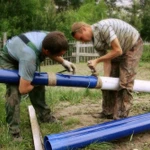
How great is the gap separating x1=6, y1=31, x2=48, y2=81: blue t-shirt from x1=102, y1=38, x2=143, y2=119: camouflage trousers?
1.36 meters

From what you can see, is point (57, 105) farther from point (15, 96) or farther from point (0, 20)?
point (0, 20)

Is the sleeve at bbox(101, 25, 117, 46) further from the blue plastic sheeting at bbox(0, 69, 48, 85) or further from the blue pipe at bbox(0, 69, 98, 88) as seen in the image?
the blue plastic sheeting at bbox(0, 69, 48, 85)

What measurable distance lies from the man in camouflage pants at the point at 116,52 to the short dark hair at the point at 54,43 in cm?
62

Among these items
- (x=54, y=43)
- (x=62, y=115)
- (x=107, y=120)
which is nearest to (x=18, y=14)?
(x=62, y=115)

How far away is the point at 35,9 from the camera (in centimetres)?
1928

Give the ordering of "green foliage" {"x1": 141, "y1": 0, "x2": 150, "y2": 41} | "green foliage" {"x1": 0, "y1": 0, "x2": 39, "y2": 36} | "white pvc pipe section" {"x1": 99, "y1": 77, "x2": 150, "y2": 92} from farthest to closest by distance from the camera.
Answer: "green foliage" {"x1": 141, "y1": 0, "x2": 150, "y2": 41} < "green foliage" {"x1": 0, "y1": 0, "x2": 39, "y2": 36} < "white pvc pipe section" {"x1": 99, "y1": 77, "x2": 150, "y2": 92}

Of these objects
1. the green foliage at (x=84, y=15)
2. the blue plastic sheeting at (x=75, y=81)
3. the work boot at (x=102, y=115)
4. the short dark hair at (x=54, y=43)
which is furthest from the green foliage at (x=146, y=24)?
the short dark hair at (x=54, y=43)

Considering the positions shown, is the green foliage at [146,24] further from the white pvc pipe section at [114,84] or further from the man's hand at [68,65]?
the man's hand at [68,65]

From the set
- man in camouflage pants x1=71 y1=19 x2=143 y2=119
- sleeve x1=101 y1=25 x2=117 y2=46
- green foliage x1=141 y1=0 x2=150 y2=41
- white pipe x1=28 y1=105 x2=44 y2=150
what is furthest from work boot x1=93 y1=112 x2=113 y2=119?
green foliage x1=141 y1=0 x2=150 y2=41

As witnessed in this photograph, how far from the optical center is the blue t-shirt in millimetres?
4031

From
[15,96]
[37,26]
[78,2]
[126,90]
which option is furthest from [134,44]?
[78,2]

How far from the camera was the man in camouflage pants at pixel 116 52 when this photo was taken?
4.63m

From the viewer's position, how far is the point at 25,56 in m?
4.05

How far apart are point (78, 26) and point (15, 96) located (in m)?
1.25
